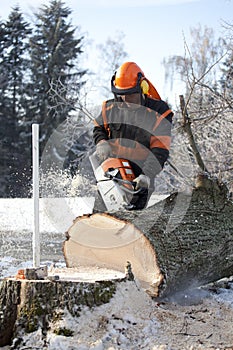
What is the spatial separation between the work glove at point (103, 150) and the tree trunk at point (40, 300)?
177 cm

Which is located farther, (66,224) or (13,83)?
(13,83)

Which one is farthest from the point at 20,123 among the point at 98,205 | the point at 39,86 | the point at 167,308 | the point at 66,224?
the point at 167,308

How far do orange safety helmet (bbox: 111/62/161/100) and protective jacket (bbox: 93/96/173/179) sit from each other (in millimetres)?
126

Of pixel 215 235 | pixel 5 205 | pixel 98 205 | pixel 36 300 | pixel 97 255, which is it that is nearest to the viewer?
pixel 36 300

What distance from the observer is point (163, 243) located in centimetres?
392

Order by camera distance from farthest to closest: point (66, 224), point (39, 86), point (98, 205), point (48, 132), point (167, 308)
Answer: point (39, 86), point (48, 132), point (66, 224), point (98, 205), point (167, 308)

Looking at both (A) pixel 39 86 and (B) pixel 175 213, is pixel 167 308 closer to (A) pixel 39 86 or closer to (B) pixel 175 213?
(B) pixel 175 213

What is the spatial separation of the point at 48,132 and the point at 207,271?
18.3m

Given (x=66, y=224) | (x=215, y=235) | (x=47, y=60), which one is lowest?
(x=66, y=224)

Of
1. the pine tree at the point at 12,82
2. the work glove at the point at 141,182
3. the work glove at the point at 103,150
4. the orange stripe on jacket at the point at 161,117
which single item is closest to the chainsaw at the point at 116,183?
the work glove at the point at 141,182

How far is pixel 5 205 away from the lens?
41.4 ft

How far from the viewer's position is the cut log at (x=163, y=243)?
12.7ft

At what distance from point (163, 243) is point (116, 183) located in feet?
2.72

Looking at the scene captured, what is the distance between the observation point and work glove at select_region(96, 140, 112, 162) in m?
4.91
